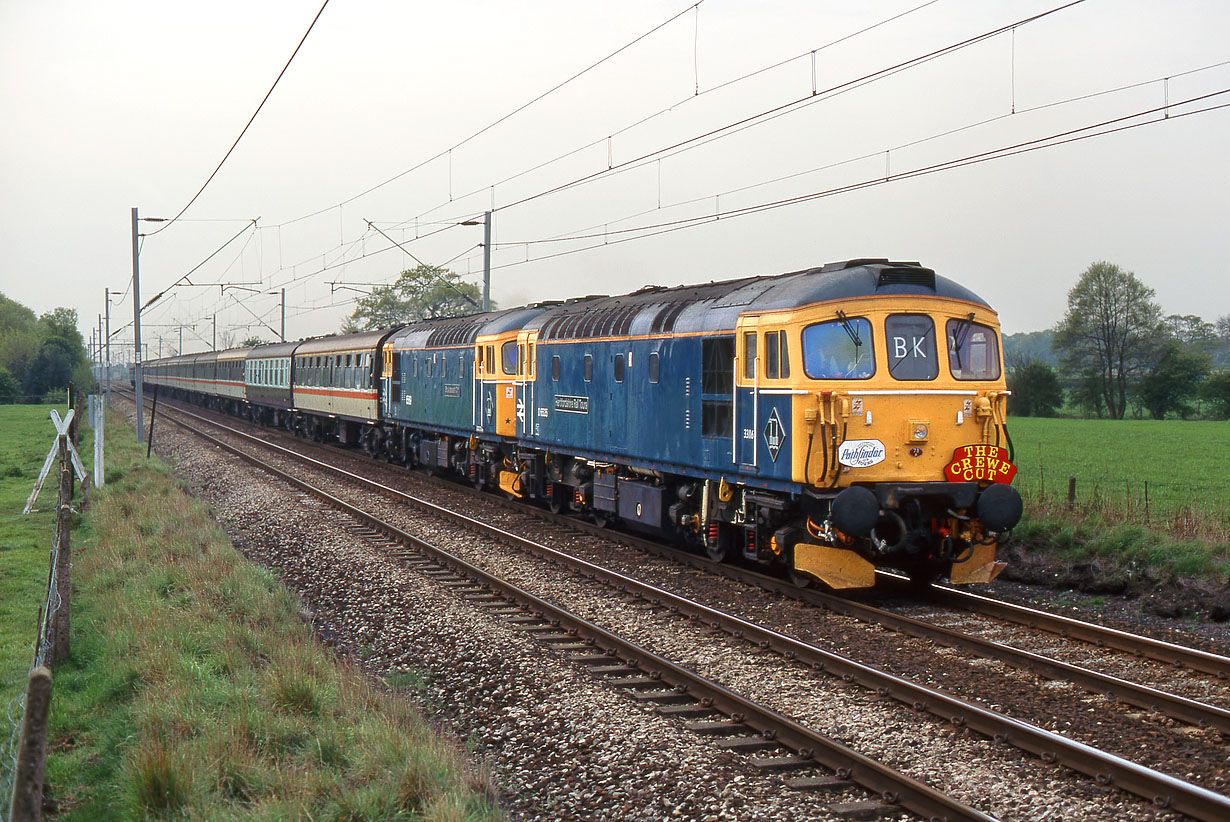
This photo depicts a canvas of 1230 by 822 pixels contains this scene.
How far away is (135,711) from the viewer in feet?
24.5

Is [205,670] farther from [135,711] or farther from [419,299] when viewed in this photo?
[419,299]

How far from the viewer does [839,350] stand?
11.4 m

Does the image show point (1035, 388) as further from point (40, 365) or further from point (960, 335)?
point (40, 365)

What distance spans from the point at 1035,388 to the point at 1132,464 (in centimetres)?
3697

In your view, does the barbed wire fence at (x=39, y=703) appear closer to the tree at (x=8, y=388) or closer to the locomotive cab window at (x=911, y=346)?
the locomotive cab window at (x=911, y=346)

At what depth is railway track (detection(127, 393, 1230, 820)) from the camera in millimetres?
5891

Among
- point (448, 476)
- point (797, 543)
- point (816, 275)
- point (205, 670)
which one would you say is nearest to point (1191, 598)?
point (797, 543)

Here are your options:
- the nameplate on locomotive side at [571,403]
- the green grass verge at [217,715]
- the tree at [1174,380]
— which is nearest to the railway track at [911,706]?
the green grass verge at [217,715]

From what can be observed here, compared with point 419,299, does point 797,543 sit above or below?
below

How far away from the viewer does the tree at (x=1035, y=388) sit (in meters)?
65.6

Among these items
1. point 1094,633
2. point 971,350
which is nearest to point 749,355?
point 971,350

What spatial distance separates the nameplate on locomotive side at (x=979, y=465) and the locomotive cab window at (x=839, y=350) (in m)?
1.36

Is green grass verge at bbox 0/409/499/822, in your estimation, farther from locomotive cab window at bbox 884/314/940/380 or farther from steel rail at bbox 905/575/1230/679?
locomotive cab window at bbox 884/314/940/380

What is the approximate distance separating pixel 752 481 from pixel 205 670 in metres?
6.40
